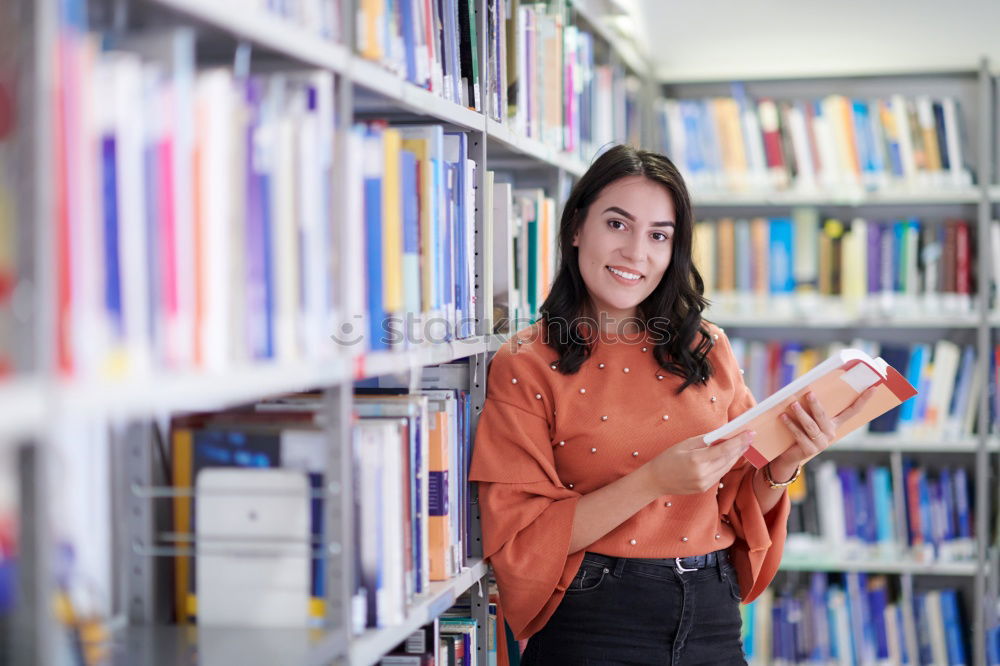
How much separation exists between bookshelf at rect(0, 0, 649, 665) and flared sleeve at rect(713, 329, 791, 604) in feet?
1.72

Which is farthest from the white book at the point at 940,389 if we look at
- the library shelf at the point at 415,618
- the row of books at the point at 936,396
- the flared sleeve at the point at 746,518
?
the library shelf at the point at 415,618

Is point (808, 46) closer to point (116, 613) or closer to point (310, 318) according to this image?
point (310, 318)

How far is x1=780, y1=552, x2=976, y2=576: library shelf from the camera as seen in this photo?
3.32 meters

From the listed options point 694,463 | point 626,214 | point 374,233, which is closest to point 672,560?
point 694,463

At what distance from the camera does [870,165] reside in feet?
11.3

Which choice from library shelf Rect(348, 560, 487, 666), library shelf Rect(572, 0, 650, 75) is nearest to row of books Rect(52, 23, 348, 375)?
library shelf Rect(348, 560, 487, 666)

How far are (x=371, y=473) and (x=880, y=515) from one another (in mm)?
2701

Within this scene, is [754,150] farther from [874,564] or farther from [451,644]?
[451,644]

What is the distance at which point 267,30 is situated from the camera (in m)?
0.94

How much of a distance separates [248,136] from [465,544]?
969 mm

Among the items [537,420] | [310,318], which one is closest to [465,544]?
[537,420]

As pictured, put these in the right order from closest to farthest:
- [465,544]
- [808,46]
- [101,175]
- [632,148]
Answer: [101,175] < [465,544] < [632,148] < [808,46]

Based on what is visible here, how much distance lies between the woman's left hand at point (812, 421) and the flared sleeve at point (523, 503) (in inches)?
16.3

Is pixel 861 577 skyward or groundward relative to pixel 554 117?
groundward
